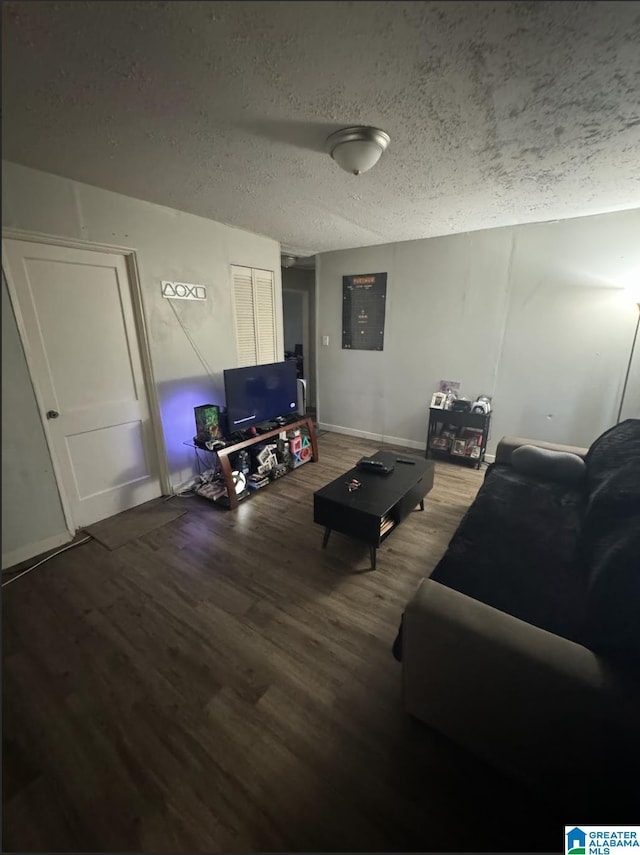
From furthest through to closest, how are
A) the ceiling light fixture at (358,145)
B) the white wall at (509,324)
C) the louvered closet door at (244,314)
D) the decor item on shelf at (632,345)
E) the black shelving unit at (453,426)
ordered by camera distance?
the black shelving unit at (453,426) < the louvered closet door at (244,314) < the white wall at (509,324) < the decor item on shelf at (632,345) < the ceiling light fixture at (358,145)

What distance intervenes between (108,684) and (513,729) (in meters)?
1.58

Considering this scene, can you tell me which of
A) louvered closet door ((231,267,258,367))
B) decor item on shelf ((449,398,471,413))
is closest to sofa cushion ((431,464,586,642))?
decor item on shelf ((449,398,471,413))

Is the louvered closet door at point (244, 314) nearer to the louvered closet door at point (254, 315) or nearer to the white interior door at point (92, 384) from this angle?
the louvered closet door at point (254, 315)

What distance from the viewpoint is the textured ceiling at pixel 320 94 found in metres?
1.00

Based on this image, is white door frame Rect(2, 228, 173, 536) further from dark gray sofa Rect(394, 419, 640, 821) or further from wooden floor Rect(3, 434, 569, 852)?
dark gray sofa Rect(394, 419, 640, 821)

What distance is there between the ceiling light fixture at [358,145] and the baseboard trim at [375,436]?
304 cm

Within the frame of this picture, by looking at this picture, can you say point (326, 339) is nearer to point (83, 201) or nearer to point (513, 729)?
point (83, 201)

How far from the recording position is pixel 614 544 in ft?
3.93

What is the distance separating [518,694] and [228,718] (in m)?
1.07

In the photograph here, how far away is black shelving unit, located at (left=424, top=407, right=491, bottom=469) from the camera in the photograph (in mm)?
3488

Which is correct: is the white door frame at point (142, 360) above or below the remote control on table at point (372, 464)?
above

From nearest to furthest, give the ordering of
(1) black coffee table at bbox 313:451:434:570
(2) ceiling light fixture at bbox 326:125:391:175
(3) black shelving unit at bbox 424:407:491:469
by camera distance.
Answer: (2) ceiling light fixture at bbox 326:125:391:175 → (1) black coffee table at bbox 313:451:434:570 → (3) black shelving unit at bbox 424:407:491:469

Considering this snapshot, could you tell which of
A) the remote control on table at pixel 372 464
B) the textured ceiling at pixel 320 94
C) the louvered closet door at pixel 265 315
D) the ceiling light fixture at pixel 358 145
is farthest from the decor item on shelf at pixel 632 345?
the louvered closet door at pixel 265 315

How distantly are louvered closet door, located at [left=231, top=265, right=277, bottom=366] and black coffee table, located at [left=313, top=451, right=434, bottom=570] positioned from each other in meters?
1.92
